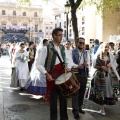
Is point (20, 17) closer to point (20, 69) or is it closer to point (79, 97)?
point (20, 69)

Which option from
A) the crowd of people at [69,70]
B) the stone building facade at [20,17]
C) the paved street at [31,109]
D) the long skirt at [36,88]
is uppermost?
the stone building facade at [20,17]

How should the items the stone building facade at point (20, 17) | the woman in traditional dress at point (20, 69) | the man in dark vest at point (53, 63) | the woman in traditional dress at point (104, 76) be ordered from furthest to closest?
the stone building facade at point (20, 17) < the woman in traditional dress at point (20, 69) < the woman in traditional dress at point (104, 76) < the man in dark vest at point (53, 63)

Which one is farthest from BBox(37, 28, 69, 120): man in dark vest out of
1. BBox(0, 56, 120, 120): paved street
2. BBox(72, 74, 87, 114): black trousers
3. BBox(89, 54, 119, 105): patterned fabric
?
BBox(89, 54, 119, 105): patterned fabric

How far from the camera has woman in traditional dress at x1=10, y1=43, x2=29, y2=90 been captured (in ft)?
27.4

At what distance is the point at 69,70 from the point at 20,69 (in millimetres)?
4339

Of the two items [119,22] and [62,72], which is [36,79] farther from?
[119,22]

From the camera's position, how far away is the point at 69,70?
4.40m

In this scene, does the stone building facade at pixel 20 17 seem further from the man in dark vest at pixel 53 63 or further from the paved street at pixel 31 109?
the man in dark vest at pixel 53 63

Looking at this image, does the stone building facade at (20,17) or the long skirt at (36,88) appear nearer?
the long skirt at (36,88)

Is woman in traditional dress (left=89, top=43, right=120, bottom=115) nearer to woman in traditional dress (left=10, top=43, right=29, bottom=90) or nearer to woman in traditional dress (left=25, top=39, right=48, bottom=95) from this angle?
woman in traditional dress (left=25, top=39, right=48, bottom=95)

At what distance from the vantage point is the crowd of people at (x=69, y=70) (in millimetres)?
4281

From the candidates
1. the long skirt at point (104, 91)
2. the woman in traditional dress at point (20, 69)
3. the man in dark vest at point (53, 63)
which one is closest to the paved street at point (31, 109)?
the long skirt at point (104, 91)

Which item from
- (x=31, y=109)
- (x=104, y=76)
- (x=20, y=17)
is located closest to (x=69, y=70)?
(x=104, y=76)

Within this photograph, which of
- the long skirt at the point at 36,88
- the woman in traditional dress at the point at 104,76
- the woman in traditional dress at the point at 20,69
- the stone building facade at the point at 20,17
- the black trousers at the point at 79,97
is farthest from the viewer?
the stone building facade at the point at 20,17
